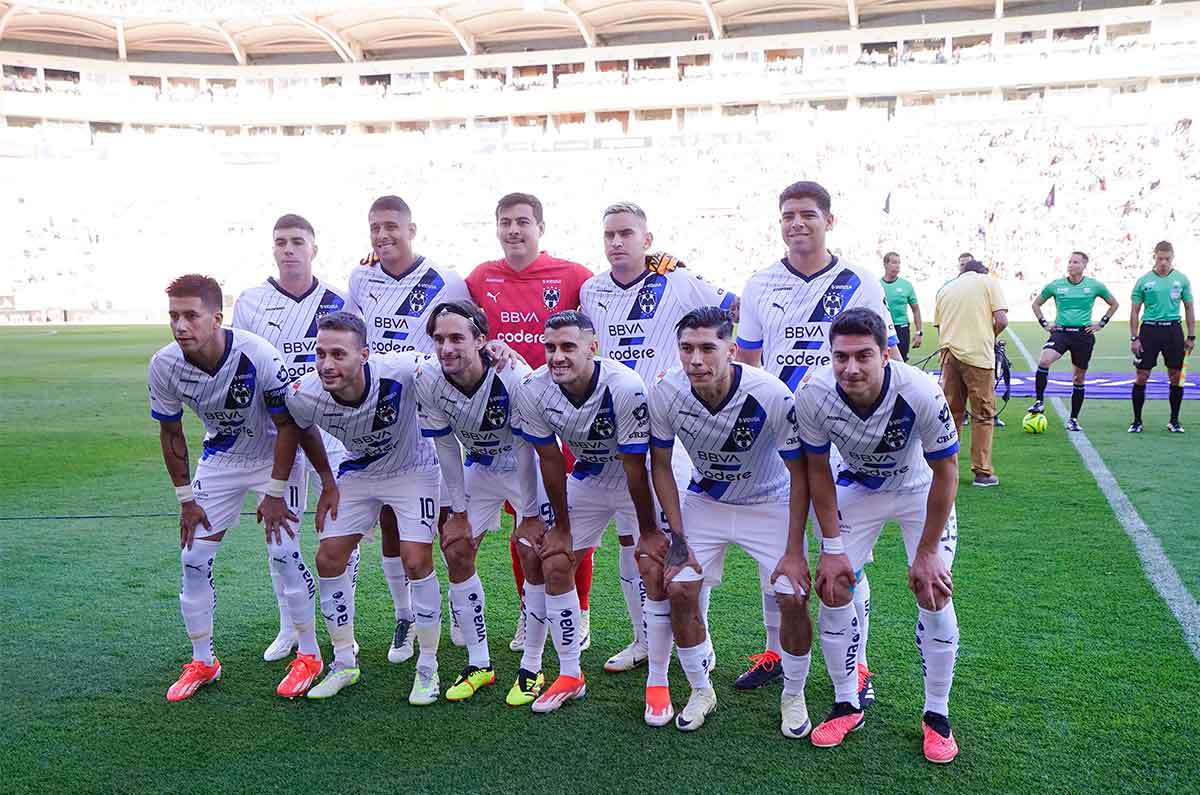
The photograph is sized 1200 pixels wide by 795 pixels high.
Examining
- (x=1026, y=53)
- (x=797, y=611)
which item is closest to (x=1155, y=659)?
(x=797, y=611)

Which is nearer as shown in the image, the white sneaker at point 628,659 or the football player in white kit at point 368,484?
the football player in white kit at point 368,484

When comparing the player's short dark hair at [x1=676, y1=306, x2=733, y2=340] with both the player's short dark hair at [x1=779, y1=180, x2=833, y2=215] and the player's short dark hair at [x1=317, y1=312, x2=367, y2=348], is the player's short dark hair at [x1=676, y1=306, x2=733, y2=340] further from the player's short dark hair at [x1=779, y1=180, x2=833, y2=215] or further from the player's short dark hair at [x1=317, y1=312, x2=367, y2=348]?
the player's short dark hair at [x1=317, y1=312, x2=367, y2=348]

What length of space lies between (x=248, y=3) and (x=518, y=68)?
12122 millimetres

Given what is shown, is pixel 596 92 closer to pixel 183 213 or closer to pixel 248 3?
pixel 248 3

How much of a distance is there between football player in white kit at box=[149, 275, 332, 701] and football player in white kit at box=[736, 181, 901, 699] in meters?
2.10

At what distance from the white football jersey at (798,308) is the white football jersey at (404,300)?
1.53 meters

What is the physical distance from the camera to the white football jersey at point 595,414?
12.5 ft

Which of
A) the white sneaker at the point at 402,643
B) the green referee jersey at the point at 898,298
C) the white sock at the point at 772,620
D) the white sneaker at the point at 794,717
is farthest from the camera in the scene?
the green referee jersey at the point at 898,298

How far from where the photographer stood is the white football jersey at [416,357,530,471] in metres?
4.08

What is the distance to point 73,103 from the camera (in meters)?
41.6

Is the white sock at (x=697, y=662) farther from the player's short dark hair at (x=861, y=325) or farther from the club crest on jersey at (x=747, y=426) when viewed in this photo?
the player's short dark hair at (x=861, y=325)

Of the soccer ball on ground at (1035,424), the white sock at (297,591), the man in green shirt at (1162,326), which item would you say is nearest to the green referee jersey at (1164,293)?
the man in green shirt at (1162,326)

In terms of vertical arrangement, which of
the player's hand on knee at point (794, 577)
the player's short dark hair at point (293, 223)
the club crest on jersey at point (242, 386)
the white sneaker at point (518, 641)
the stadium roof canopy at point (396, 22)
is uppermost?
the stadium roof canopy at point (396, 22)

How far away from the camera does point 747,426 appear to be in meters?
3.71
